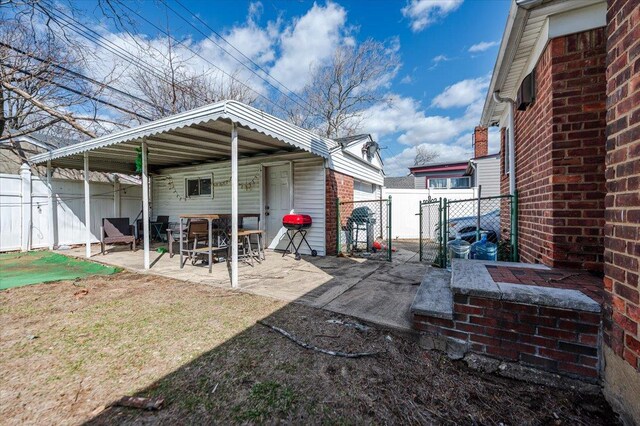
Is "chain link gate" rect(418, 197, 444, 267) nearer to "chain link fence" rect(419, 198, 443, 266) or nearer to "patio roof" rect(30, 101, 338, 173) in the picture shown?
"chain link fence" rect(419, 198, 443, 266)

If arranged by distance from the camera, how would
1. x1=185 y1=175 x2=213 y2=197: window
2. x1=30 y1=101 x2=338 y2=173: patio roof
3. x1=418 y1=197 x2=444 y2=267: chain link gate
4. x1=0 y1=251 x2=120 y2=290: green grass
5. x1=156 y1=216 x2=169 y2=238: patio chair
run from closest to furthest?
x1=30 y1=101 x2=338 y2=173: patio roof, x1=0 y1=251 x2=120 y2=290: green grass, x1=418 y1=197 x2=444 y2=267: chain link gate, x1=185 y1=175 x2=213 y2=197: window, x1=156 y1=216 x2=169 y2=238: patio chair

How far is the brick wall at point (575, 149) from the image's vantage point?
7.75ft

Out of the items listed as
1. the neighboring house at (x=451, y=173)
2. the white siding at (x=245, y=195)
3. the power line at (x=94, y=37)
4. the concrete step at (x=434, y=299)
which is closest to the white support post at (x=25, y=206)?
the white siding at (x=245, y=195)

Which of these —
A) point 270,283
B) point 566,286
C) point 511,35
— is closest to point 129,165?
point 270,283

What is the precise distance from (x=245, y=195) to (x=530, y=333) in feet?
23.0

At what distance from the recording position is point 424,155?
109ft

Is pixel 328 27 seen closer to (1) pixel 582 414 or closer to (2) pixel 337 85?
(2) pixel 337 85

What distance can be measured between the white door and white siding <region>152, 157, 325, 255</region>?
0.23 metres

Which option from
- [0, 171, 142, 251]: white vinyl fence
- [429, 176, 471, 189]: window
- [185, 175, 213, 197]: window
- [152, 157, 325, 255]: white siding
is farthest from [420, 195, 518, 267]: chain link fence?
[429, 176, 471, 189]: window

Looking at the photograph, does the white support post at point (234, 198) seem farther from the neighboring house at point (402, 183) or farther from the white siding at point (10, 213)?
the neighboring house at point (402, 183)

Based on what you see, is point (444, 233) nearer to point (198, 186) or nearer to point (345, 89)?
point (198, 186)


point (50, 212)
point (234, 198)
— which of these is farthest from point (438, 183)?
point (50, 212)

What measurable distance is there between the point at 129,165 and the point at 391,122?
17975mm

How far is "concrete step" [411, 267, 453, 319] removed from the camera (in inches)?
88.9
